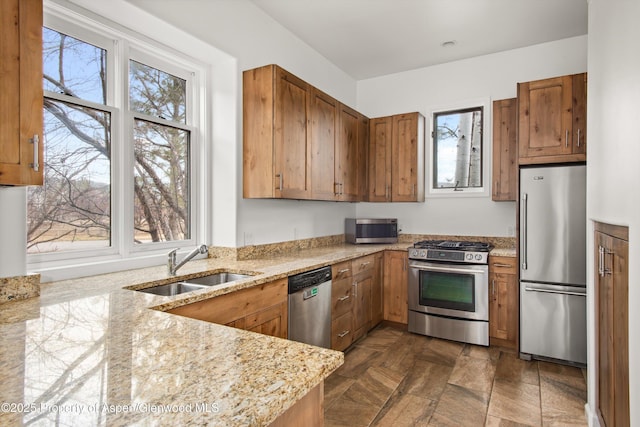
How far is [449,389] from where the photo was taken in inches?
103

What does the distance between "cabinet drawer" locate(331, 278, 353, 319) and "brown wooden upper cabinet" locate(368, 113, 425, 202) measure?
1406 mm

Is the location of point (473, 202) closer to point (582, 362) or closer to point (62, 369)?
point (582, 362)

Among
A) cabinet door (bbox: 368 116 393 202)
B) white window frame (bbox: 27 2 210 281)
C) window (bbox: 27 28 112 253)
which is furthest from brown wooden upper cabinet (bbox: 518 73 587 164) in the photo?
window (bbox: 27 28 112 253)

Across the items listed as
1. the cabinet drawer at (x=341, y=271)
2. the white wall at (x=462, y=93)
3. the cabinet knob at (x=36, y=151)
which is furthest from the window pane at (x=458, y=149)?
the cabinet knob at (x=36, y=151)

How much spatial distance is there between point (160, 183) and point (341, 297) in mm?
1756

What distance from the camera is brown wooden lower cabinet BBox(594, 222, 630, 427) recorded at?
4.73 feet

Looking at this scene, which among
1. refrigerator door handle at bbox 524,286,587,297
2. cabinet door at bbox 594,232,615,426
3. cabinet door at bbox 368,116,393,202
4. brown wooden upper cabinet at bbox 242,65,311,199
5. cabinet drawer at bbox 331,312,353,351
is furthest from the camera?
cabinet door at bbox 368,116,393,202

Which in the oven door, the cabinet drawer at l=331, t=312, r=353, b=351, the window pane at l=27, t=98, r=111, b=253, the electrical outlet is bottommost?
the cabinet drawer at l=331, t=312, r=353, b=351

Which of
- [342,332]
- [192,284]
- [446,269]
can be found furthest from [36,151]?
[446,269]

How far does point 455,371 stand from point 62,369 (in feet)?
9.14

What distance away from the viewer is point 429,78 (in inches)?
172

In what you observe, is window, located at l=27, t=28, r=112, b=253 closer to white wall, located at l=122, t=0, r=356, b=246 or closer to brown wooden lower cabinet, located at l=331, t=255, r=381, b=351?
white wall, located at l=122, t=0, r=356, b=246

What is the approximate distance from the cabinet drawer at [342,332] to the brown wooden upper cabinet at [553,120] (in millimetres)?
2112

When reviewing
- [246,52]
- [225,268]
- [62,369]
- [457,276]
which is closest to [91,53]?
[246,52]
